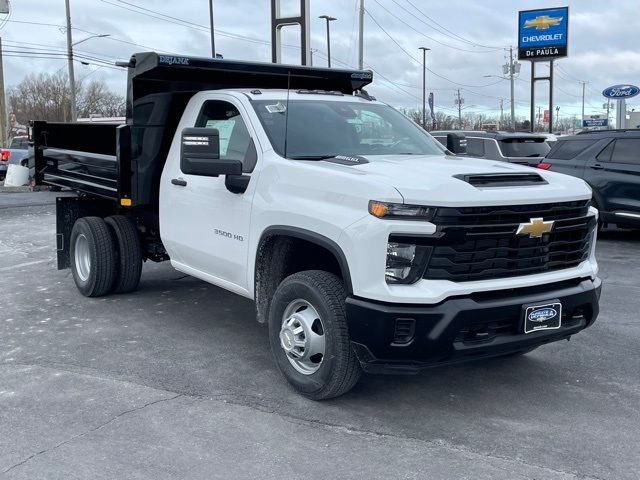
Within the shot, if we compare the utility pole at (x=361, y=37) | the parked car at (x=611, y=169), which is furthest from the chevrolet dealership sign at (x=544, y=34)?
the parked car at (x=611, y=169)

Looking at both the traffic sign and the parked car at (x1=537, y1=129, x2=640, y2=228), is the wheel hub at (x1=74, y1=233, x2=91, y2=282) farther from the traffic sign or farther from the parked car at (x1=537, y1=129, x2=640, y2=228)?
the traffic sign

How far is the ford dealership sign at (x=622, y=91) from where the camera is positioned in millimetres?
21500

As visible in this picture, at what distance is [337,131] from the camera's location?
5492 mm

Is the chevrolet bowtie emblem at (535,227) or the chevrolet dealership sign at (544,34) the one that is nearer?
the chevrolet bowtie emblem at (535,227)

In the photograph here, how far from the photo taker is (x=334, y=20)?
2265 inches

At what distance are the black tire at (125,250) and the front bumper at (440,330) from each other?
383cm

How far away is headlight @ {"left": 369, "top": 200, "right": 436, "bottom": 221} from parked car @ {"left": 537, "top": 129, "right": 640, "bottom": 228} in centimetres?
829

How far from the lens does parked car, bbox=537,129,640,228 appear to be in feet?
36.6

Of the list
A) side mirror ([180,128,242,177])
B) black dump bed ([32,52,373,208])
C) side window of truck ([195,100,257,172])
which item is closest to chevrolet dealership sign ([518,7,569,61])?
black dump bed ([32,52,373,208])

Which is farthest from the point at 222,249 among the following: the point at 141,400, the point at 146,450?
the point at 146,450

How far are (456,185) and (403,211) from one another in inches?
14.2

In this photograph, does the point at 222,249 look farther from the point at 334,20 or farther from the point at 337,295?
the point at 334,20

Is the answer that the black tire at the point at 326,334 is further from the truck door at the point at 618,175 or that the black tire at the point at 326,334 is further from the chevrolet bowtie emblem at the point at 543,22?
the chevrolet bowtie emblem at the point at 543,22

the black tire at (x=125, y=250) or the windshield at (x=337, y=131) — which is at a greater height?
the windshield at (x=337, y=131)
